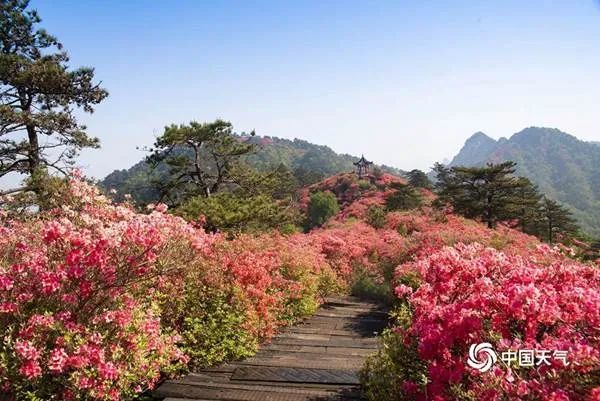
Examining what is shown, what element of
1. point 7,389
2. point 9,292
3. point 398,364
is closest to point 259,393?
point 398,364

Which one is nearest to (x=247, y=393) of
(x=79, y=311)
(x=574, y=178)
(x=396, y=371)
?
(x=396, y=371)

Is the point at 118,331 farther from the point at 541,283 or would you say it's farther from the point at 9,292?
the point at 541,283

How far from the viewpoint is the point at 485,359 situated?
3.18 m

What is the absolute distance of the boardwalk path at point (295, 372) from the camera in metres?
5.22

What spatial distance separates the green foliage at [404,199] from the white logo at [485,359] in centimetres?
2721

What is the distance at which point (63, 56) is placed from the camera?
15.3 meters

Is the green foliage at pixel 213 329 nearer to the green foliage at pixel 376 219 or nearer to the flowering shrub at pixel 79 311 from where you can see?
the flowering shrub at pixel 79 311

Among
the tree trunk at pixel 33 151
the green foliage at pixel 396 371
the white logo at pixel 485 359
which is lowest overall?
the green foliage at pixel 396 371

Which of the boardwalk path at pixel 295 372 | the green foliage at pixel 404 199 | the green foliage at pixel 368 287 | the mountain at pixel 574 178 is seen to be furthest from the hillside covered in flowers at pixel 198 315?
the mountain at pixel 574 178

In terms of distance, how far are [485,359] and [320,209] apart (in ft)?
119

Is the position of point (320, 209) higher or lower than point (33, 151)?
lower

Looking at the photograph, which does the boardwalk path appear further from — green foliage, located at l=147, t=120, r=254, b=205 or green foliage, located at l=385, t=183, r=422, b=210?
green foliage, located at l=385, t=183, r=422, b=210

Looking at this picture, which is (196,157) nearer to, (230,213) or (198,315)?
(230,213)

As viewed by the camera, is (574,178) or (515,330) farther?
(574,178)
